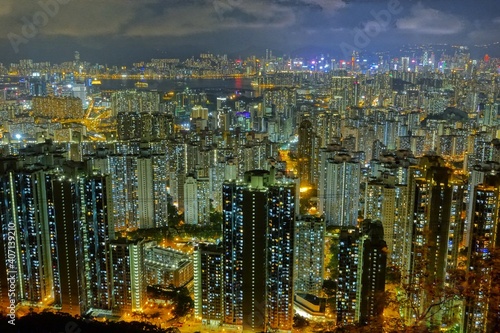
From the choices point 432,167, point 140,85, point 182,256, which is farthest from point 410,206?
point 140,85

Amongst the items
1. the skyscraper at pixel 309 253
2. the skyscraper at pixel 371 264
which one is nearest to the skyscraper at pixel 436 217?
the skyscraper at pixel 371 264

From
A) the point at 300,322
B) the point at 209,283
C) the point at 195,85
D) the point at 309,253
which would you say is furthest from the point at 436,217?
the point at 195,85

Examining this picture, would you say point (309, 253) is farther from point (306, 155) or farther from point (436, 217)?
point (306, 155)

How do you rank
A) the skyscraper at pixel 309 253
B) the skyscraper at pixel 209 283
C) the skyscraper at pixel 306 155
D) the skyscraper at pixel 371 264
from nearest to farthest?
1. the skyscraper at pixel 371 264
2. the skyscraper at pixel 209 283
3. the skyscraper at pixel 309 253
4. the skyscraper at pixel 306 155

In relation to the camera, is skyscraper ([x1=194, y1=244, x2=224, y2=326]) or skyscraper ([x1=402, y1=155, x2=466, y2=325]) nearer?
skyscraper ([x1=402, y1=155, x2=466, y2=325])

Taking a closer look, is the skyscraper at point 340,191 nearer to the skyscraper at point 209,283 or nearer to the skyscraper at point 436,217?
the skyscraper at point 436,217

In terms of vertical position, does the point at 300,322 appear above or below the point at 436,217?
below

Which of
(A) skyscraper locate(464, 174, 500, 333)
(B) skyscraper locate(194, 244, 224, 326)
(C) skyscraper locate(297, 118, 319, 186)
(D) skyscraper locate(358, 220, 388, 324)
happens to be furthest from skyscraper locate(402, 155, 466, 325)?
(C) skyscraper locate(297, 118, 319, 186)

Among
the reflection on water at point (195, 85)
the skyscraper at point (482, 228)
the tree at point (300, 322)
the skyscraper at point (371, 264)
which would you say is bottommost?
the tree at point (300, 322)

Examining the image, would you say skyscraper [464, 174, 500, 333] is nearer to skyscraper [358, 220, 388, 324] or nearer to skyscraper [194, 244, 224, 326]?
skyscraper [358, 220, 388, 324]

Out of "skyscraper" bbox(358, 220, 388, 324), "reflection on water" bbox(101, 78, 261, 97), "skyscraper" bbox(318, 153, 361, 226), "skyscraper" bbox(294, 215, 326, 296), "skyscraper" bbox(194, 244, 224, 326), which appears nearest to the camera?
"skyscraper" bbox(358, 220, 388, 324)

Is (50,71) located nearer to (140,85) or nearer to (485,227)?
(140,85)
